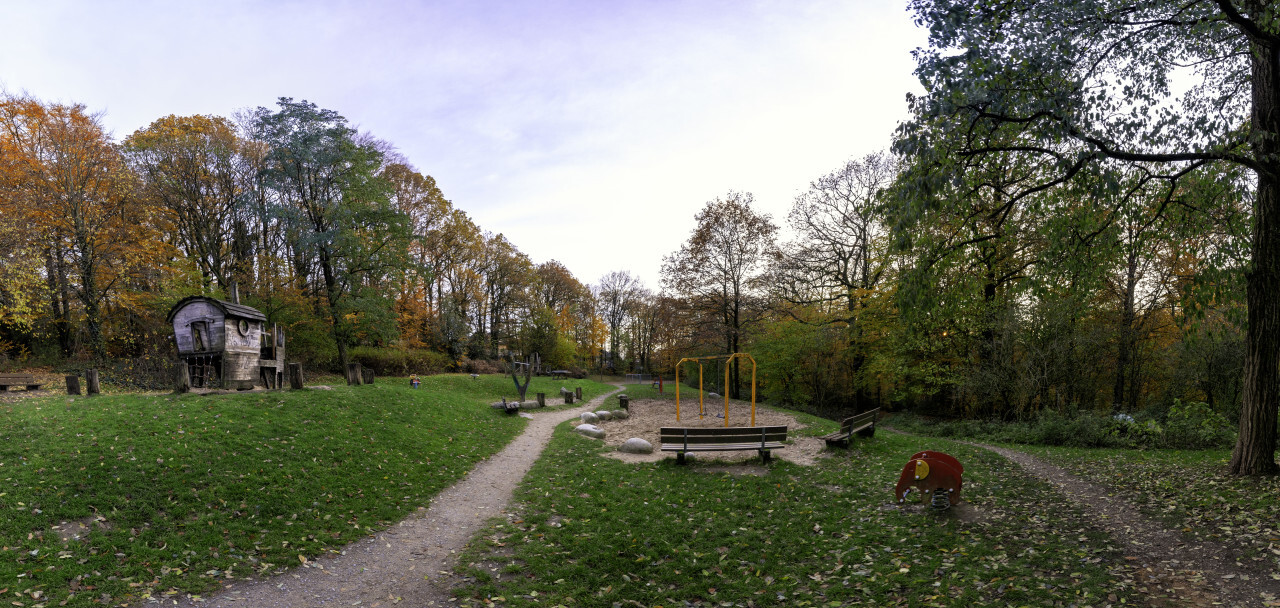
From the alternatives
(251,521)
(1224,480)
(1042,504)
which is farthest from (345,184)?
(1224,480)

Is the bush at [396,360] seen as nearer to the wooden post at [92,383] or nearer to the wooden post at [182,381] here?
the wooden post at [92,383]

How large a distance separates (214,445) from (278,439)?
Answer: 1.08m

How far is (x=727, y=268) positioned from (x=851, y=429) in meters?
16.1

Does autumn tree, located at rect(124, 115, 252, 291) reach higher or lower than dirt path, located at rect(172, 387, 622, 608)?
higher

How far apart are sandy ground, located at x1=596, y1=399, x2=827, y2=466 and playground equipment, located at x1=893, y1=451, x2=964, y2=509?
337cm

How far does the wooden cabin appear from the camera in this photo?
12.8 m

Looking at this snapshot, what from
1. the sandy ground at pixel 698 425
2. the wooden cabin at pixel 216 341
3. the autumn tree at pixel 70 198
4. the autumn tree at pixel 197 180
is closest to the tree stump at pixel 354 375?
the wooden cabin at pixel 216 341

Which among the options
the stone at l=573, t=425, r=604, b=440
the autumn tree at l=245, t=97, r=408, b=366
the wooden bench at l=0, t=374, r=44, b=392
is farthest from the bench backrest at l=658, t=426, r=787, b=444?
the autumn tree at l=245, t=97, r=408, b=366

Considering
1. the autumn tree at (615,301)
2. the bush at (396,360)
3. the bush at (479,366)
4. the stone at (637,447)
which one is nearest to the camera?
the stone at (637,447)

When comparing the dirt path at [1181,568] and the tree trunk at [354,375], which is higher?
the tree trunk at [354,375]

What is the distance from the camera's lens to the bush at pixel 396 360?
2809 cm

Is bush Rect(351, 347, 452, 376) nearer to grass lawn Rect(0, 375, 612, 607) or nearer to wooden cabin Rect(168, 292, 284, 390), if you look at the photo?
wooden cabin Rect(168, 292, 284, 390)

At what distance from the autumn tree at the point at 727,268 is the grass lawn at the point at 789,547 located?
1740 centimetres

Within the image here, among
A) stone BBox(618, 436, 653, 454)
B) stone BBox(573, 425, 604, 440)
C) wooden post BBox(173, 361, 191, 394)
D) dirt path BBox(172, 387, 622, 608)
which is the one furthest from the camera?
stone BBox(573, 425, 604, 440)
